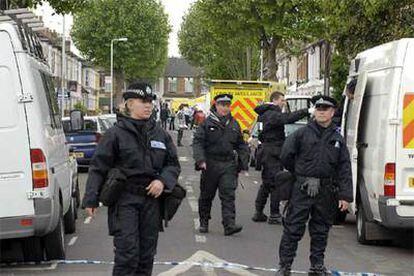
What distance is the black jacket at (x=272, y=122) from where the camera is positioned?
11391mm

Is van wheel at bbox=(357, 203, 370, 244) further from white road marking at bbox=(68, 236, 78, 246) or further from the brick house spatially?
the brick house

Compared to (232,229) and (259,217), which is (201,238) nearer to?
(232,229)

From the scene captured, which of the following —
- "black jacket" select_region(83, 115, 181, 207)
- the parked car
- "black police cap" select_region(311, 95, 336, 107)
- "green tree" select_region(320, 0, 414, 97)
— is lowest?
the parked car

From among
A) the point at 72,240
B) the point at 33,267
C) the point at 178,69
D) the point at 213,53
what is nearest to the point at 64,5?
the point at 72,240

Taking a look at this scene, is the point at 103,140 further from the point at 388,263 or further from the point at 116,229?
the point at 388,263

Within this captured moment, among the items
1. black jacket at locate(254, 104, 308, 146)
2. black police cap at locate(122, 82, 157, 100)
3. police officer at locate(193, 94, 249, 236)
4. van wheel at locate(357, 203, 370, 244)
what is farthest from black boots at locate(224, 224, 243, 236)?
black police cap at locate(122, 82, 157, 100)

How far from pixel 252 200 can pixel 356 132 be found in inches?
205

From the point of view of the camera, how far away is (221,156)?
10.6 m

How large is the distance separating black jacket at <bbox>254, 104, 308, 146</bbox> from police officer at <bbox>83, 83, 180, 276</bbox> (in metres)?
5.23

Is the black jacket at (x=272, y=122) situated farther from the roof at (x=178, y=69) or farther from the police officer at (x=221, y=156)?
the roof at (x=178, y=69)

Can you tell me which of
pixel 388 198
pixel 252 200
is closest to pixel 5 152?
pixel 388 198

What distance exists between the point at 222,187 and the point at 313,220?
3.05 meters

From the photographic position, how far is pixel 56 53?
6931cm

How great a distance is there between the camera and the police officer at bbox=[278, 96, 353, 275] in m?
7.58
